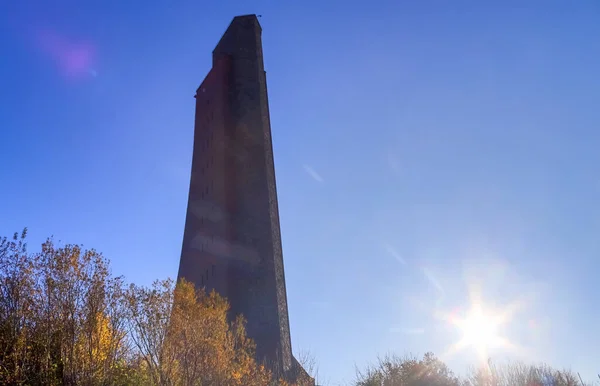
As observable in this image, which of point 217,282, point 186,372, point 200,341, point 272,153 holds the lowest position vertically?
point 186,372

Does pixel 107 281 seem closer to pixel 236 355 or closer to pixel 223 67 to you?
pixel 236 355

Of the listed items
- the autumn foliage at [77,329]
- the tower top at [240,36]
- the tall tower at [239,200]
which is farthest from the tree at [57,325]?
the tower top at [240,36]

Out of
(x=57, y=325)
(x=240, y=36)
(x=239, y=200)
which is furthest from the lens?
(x=240, y=36)

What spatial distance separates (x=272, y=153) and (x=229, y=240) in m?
8.16

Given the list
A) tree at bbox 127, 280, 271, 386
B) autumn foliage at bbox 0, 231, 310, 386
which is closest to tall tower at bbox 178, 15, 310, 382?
tree at bbox 127, 280, 271, 386

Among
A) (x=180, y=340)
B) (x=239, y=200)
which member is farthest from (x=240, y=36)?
(x=180, y=340)

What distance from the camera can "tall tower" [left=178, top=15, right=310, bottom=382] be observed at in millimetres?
26078

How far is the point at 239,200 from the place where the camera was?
1144 inches

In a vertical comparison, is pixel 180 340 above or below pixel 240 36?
below

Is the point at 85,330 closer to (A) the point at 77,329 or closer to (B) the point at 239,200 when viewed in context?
(A) the point at 77,329

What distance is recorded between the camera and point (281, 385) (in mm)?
22219

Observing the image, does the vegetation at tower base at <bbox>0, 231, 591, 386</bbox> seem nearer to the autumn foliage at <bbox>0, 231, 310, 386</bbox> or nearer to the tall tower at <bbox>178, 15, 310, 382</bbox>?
the autumn foliage at <bbox>0, 231, 310, 386</bbox>

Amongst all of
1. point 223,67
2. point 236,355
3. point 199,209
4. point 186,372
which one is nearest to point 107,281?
point 186,372

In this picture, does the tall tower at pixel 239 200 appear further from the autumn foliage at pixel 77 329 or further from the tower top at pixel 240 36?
the autumn foliage at pixel 77 329
